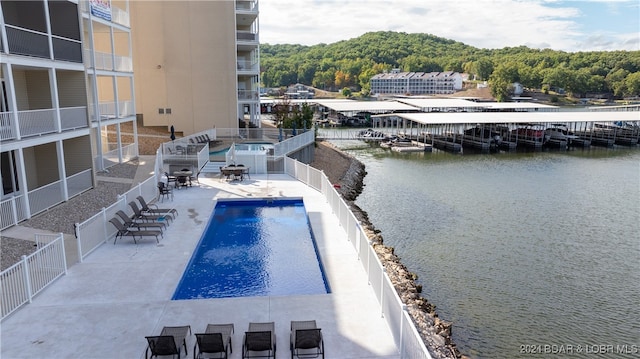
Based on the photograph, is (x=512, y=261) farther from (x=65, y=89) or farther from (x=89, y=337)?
(x=65, y=89)

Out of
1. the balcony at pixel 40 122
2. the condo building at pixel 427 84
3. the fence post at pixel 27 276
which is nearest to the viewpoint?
the fence post at pixel 27 276

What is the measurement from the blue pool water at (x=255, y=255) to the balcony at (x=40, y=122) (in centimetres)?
694

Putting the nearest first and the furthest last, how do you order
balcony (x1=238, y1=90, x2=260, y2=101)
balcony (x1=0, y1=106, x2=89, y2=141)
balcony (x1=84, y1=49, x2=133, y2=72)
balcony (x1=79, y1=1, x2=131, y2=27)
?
1. balcony (x1=0, y1=106, x2=89, y2=141)
2. balcony (x1=79, y1=1, x2=131, y2=27)
3. balcony (x1=84, y1=49, x2=133, y2=72)
4. balcony (x1=238, y1=90, x2=260, y2=101)

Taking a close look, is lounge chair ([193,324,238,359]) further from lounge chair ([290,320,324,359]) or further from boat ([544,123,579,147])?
boat ([544,123,579,147])

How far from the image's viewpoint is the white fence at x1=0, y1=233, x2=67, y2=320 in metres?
9.80

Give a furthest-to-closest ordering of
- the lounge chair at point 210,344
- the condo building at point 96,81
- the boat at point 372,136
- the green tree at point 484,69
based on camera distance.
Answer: the green tree at point 484,69 → the boat at point 372,136 → the condo building at point 96,81 → the lounge chair at point 210,344

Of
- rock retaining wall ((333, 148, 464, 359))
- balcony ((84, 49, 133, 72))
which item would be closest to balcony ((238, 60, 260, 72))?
balcony ((84, 49, 133, 72))

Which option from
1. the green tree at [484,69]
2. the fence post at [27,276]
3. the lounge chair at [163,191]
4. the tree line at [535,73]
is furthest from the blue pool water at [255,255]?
the green tree at [484,69]

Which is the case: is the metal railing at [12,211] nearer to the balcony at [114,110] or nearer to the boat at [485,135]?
the balcony at [114,110]

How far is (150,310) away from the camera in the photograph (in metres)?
10.3

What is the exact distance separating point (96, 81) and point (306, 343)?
2132cm

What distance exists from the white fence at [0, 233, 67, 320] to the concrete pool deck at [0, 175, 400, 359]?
211 mm

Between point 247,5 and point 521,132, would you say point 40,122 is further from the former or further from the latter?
point 521,132

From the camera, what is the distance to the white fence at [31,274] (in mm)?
9797
